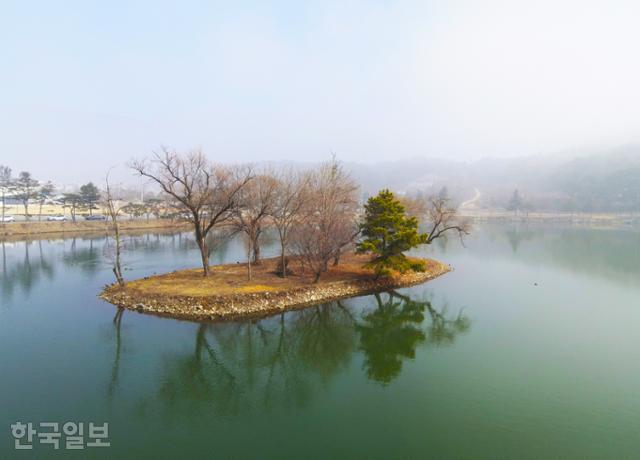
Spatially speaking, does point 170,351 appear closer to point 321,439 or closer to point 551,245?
point 321,439

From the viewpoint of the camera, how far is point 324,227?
21359 millimetres

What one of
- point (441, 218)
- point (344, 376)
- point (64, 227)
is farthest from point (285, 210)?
point (64, 227)

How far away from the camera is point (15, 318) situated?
16359 mm

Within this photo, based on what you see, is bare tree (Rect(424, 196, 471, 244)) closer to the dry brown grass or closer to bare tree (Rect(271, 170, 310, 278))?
the dry brown grass

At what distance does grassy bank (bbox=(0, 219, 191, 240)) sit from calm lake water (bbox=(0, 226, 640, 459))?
34.3 meters

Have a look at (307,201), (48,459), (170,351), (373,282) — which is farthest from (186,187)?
(48,459)

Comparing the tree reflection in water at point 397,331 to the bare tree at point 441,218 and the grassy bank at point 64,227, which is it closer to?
the bare tree at point 441,218

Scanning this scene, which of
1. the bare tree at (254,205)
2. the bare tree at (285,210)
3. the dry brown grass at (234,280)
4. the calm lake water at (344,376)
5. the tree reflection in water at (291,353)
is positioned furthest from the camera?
the bare tree at (254,205)

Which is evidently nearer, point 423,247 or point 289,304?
point 289,304

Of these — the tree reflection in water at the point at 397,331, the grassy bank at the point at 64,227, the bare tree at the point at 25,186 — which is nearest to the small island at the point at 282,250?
the tree reflection in water at the point at 397,331

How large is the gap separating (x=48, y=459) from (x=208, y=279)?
13.2 m

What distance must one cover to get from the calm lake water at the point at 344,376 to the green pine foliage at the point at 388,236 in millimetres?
2035

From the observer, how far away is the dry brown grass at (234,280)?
725 inches

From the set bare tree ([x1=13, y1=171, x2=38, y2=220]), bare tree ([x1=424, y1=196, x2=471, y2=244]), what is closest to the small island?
bare tree ([x1=424, y1=196, x2=471, y2=244])
